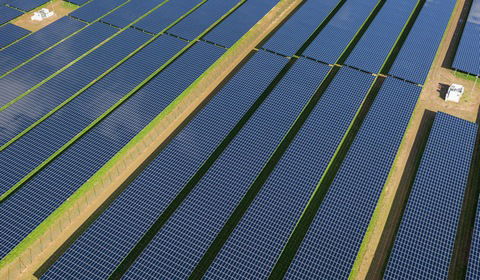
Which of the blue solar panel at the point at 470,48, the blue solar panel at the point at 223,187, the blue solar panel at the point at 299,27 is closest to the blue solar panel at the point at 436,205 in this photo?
the blue solar panel at the point at 470,48

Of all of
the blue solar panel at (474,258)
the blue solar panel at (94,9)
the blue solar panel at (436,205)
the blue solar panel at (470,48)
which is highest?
the blue solar panel at (94,9)

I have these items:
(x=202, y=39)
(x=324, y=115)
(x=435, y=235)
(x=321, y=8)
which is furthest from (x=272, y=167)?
(x=321, y=8)

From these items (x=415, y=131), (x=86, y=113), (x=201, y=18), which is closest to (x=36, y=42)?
(x=86, y=113)

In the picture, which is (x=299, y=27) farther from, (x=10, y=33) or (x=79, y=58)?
(x=10, y=33)

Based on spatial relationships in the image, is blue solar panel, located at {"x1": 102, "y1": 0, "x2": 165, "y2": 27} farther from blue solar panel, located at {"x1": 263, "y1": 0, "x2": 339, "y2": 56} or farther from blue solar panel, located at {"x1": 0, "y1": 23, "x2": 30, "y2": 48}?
blue solar panel, located at {"x1": 263, "y1": 0, "x2": 339, "y2": 56}

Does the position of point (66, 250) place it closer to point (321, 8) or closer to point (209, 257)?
point (209, 257)

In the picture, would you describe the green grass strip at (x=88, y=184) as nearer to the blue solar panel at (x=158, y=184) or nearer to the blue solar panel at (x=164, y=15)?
the blue solar panel at (x=158, y=184)
